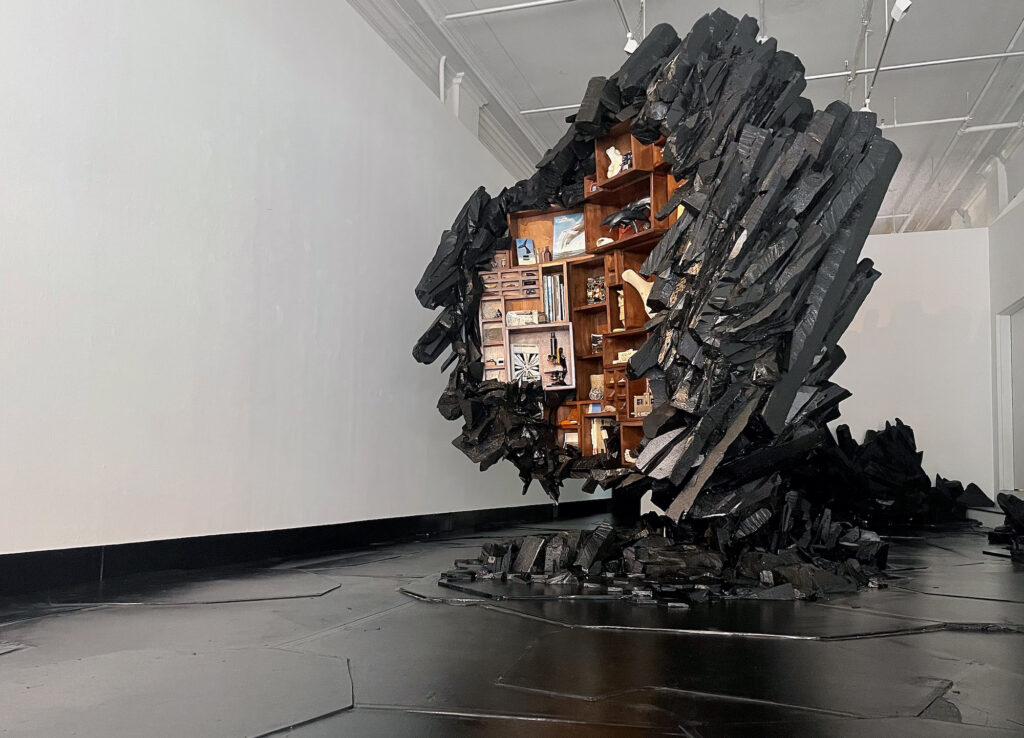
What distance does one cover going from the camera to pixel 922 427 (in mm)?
8492

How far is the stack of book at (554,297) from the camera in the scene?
428cm

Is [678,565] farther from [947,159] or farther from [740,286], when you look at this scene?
[947,159]

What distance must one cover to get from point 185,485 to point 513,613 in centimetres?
181

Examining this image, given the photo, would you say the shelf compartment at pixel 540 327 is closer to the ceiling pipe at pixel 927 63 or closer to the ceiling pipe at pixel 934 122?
the ceiling pipe at pixel 927 63

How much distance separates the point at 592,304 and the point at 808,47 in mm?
4070

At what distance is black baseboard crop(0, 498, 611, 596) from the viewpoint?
9.60 ft

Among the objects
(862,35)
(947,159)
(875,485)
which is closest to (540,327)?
(862,35)

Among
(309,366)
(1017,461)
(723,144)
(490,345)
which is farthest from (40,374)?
(1017,461)

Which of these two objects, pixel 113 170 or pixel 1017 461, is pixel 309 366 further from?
pixel 1017 461

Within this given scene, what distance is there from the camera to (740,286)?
9.96ft

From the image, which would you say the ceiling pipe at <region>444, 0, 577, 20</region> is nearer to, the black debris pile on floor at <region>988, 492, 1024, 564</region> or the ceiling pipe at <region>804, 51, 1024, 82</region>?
the ceiling pipe at <region>804, 51, 1024, 82</region>

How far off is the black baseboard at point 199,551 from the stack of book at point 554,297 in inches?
71.5

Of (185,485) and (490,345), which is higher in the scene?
(490,345)

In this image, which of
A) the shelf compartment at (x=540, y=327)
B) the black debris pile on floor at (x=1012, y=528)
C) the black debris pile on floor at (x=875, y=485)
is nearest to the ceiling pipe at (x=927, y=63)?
the black debris pile on floor at (x=875, y=485)
